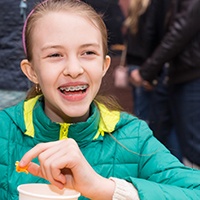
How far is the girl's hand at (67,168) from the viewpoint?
1.79m

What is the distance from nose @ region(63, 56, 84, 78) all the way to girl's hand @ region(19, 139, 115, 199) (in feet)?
1.03

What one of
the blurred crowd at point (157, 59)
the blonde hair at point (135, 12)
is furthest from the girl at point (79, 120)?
the blonde hair at point (135, 12)

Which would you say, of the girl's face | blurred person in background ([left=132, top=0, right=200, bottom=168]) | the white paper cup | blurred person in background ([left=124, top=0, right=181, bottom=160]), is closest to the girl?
the girl's face

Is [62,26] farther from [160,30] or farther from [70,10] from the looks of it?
[160,30]

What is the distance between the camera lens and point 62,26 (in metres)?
2.13

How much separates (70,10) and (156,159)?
0.60 meters

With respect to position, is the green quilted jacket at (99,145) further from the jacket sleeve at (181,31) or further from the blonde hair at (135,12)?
the blonde hair at (135,12)

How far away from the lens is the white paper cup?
169 centimetres

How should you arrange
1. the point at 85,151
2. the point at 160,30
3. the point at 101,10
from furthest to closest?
the point at 160,30, the point at 101,10, the point at 85,151

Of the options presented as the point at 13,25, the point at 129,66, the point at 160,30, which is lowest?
the point at 129,66

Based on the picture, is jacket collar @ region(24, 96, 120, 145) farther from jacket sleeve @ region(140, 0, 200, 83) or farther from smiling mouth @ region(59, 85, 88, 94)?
jacket sleeve @ region(140, 0, 200, 83)

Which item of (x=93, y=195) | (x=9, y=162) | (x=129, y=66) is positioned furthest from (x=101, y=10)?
(x=129, y=66)

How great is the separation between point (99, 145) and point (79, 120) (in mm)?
120

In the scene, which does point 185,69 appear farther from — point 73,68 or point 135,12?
point 73,68
